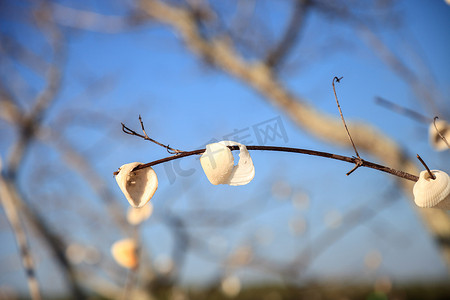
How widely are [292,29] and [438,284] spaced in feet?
5.34

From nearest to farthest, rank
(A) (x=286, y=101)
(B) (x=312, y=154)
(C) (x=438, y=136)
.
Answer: (B) (x=312, y=154)
(C) (x=438, y=136)
(A) (x=286, y=101)

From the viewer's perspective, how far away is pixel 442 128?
0.29 m

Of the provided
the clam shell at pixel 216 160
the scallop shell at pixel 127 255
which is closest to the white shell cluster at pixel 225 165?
the clam shell at pixel 216 160

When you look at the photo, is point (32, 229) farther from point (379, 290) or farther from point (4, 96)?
point (379, 290)

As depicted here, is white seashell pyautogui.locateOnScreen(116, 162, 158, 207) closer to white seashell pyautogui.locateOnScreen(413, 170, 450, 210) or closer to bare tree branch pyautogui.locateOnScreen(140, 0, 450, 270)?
white seashell pyautogui.locateOnScreen(413, 170, 450, 210)

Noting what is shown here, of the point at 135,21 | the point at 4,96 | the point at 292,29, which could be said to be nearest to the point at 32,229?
the point at 4,96

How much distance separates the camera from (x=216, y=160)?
0.22m

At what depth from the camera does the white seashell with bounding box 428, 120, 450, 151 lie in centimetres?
29

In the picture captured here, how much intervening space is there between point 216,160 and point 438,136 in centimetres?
23

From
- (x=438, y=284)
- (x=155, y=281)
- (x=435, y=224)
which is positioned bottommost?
(x=438, y=284)

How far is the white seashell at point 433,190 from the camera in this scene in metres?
0.20

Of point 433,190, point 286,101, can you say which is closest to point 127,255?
point 433,190

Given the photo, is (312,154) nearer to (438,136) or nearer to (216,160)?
Answer: (216,160)

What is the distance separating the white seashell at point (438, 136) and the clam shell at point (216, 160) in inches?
8.2
